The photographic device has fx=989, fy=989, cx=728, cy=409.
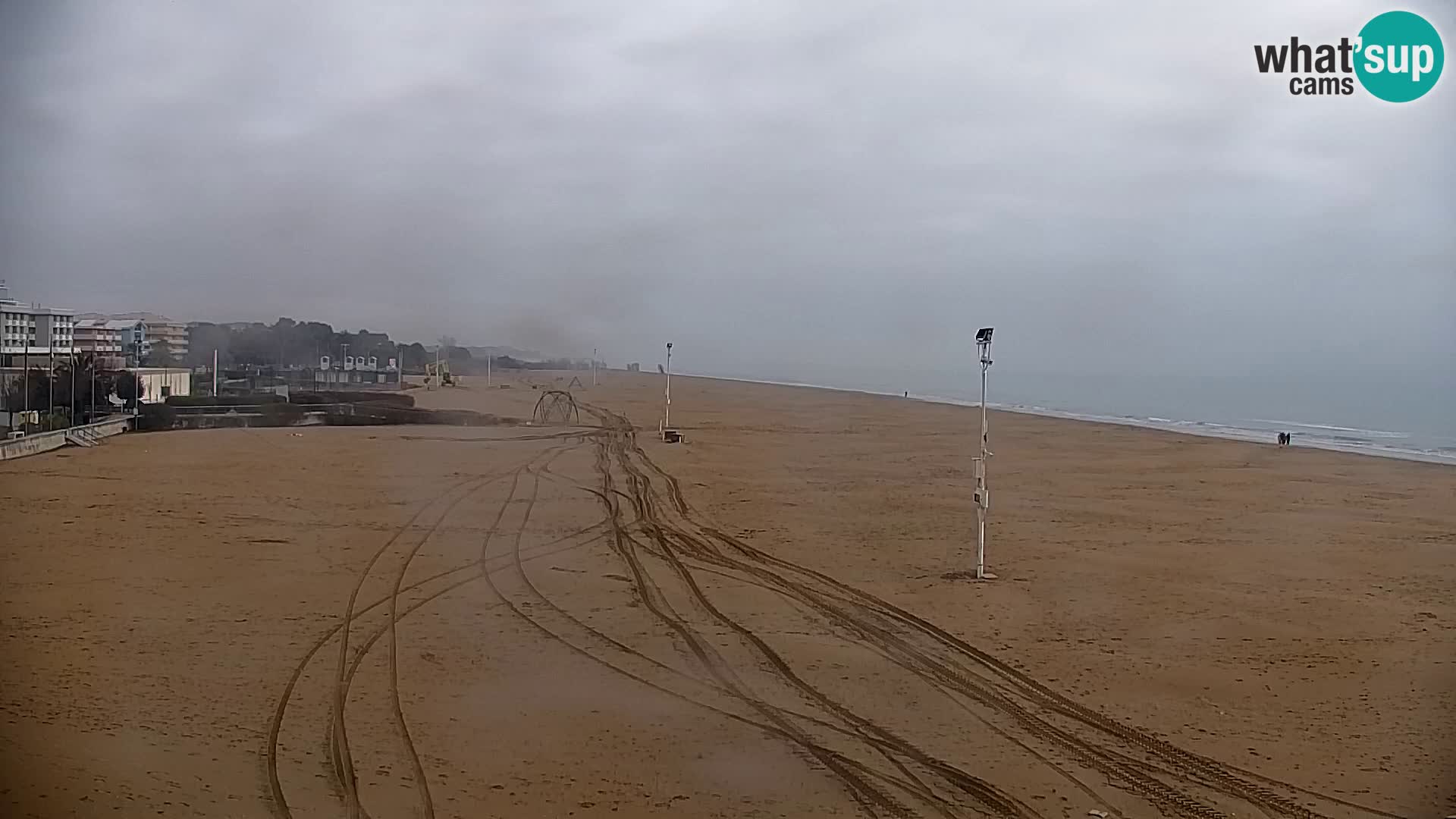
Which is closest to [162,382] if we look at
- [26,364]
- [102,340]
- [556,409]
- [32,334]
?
[102,340]

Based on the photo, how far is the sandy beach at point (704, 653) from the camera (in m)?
4.04

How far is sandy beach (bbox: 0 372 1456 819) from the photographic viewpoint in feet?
13.2

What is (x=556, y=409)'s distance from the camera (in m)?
25.9

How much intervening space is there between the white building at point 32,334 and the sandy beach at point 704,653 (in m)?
1.33

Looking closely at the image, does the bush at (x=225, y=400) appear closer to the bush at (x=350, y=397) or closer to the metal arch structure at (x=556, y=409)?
the bush at (x=350, y=397)

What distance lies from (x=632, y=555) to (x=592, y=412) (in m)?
18.3

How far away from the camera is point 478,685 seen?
515cm

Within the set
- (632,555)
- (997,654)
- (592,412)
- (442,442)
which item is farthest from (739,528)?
(592,412)

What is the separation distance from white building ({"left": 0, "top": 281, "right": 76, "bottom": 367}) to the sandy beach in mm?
1329

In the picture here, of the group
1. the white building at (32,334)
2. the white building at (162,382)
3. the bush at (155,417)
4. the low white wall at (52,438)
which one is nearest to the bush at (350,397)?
the white building at (162,382)

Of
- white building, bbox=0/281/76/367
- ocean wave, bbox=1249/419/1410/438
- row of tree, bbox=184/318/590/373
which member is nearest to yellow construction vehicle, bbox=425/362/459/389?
row of tree, bbox=184/318/590/373

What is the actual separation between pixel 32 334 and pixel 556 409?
15.9 meters

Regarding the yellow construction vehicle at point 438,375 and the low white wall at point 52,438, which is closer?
the low white wall at point 52,438

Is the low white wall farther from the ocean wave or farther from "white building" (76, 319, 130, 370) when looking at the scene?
the ocean wave
